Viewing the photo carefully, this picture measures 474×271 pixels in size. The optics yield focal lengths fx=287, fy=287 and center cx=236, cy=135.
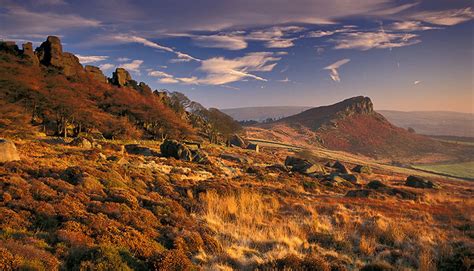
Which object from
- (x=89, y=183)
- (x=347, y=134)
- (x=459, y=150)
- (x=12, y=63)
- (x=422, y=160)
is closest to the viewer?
(x=89, y=183)

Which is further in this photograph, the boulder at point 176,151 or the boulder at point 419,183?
the boulder at point 419,183

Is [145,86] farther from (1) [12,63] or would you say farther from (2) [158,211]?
(2) [158,211]

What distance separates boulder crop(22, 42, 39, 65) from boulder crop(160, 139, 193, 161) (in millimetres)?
35870

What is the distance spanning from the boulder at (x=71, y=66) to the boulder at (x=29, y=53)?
5.43m

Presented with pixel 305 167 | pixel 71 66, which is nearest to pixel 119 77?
pixel 71 66

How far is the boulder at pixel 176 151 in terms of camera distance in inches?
1448

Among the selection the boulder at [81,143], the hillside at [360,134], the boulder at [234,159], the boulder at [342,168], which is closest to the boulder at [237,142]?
the boulder at [342,168]

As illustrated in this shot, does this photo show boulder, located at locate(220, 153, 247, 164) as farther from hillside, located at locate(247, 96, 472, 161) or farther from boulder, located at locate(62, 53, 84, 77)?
hillside, located at locate(247, 96, 472, 161)

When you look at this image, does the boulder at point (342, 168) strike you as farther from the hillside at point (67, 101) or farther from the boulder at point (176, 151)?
the hillside at point (67, 101)

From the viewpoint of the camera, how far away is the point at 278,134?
140750 mm

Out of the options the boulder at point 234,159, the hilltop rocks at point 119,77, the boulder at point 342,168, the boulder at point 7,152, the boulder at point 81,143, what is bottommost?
the boulder at point 342,168

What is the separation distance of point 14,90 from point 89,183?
1428 inches

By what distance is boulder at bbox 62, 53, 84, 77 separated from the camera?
6080 centimetres

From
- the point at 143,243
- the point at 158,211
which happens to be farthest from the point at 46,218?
the point at 158,211
